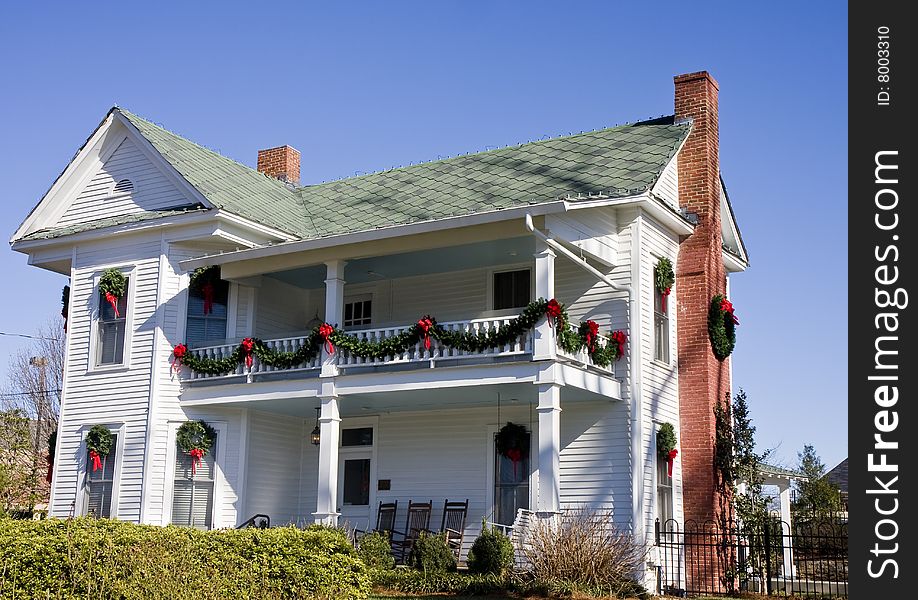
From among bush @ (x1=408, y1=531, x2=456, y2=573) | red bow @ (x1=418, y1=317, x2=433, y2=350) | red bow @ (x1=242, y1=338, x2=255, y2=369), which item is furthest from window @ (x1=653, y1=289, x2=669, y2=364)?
red bow @ (x1=242, y1=338, x2=255, y2=369)

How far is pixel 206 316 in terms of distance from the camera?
67.8ft

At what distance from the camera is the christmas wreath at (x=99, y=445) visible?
20.2 meters

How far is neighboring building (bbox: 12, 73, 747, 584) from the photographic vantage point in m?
18.1

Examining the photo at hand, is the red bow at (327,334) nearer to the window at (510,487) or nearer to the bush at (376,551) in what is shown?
the bush at (376,551)

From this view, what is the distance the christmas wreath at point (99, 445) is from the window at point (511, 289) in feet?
25.8

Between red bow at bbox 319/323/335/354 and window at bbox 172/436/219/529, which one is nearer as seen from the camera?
red bow at bbox 319/323/335/354

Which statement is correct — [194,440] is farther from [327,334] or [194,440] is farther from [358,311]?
[358,311]

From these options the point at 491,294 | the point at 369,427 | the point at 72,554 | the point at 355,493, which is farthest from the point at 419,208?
the point at 72,554

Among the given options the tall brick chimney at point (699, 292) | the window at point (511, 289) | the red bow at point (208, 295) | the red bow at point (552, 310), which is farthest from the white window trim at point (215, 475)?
the tall brick chimney at point (699, 292)

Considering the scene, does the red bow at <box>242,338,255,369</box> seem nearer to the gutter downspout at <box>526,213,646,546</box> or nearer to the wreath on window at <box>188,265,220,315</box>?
the wreath on window at <box>188,265,220,315</box>

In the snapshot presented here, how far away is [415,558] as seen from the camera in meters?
17.1

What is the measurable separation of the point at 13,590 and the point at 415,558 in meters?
6.92

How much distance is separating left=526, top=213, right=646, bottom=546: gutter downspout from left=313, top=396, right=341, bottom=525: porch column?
16.5 feet

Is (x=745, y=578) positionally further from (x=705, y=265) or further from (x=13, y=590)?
(x=13, y=590)
